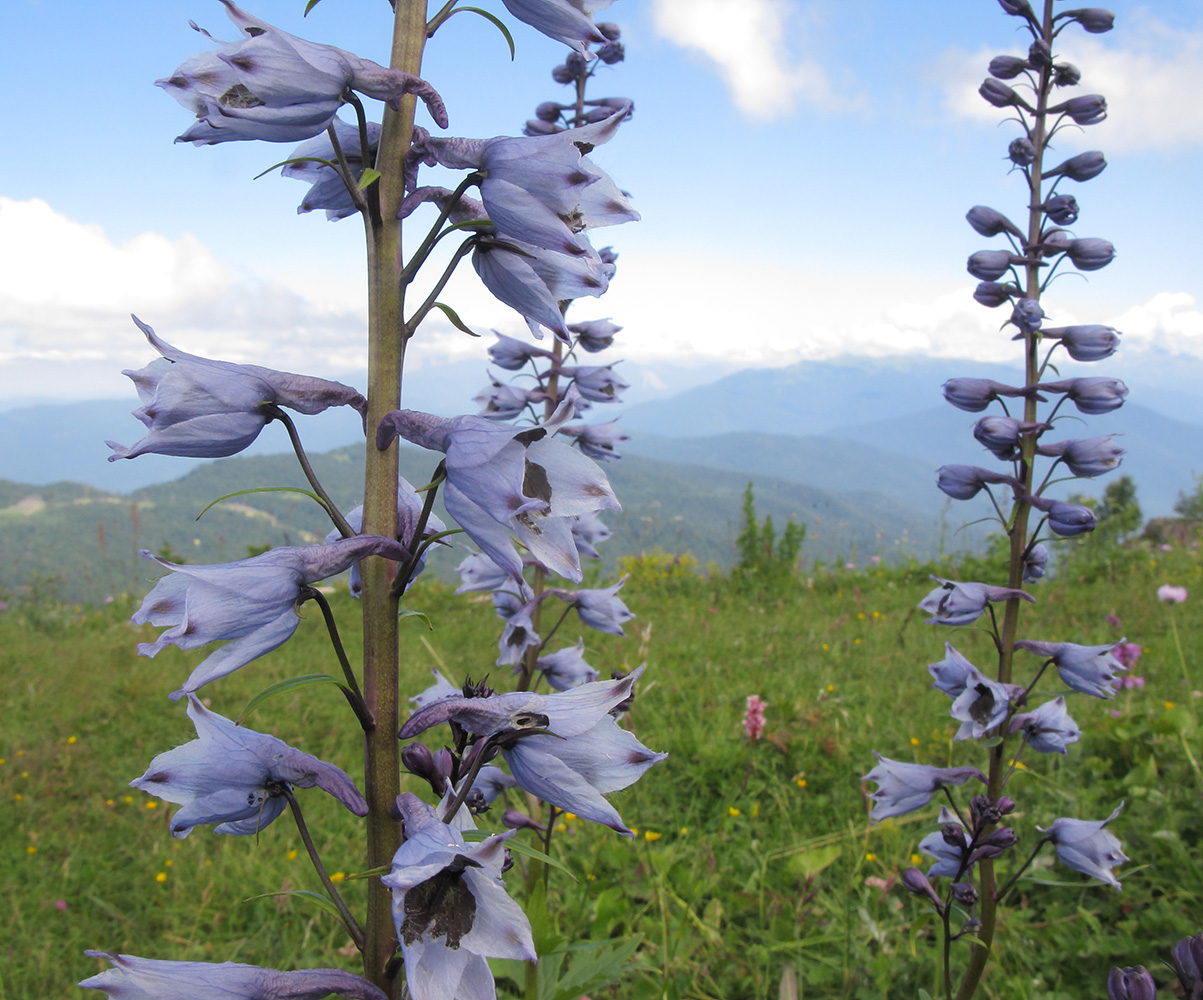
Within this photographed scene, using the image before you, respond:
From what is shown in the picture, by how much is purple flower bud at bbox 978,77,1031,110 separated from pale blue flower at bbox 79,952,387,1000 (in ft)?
12.2

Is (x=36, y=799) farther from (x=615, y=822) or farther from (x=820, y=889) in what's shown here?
(x=615, y=822)

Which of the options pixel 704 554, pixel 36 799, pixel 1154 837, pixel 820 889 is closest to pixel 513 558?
pixel 820 889

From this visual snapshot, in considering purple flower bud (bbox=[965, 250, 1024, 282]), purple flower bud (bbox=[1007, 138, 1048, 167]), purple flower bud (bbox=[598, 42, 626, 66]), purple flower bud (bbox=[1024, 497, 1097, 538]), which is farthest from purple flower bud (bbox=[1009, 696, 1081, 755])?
purple flower bud (bbox=[598, 42, 626, 66])

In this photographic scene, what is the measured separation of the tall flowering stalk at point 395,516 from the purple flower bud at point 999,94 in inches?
99.9

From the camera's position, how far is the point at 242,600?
1.08 m

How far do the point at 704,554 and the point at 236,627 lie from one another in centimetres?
12210

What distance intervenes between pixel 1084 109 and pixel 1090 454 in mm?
1453

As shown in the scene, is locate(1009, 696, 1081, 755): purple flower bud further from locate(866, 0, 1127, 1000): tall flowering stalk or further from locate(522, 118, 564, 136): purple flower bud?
locate(522, 118, 564, 136): purple flower bud

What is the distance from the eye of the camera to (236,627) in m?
1.08

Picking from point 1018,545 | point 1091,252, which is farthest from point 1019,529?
point 1091,252

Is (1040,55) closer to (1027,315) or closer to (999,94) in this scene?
(999,94)

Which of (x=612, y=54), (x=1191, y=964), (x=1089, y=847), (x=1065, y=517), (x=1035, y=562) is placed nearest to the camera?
(x=1191, y=964)

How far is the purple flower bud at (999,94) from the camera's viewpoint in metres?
3.12

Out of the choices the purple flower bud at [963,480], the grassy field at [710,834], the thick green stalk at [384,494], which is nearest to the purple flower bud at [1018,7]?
the purple flower bud at [963,480]
